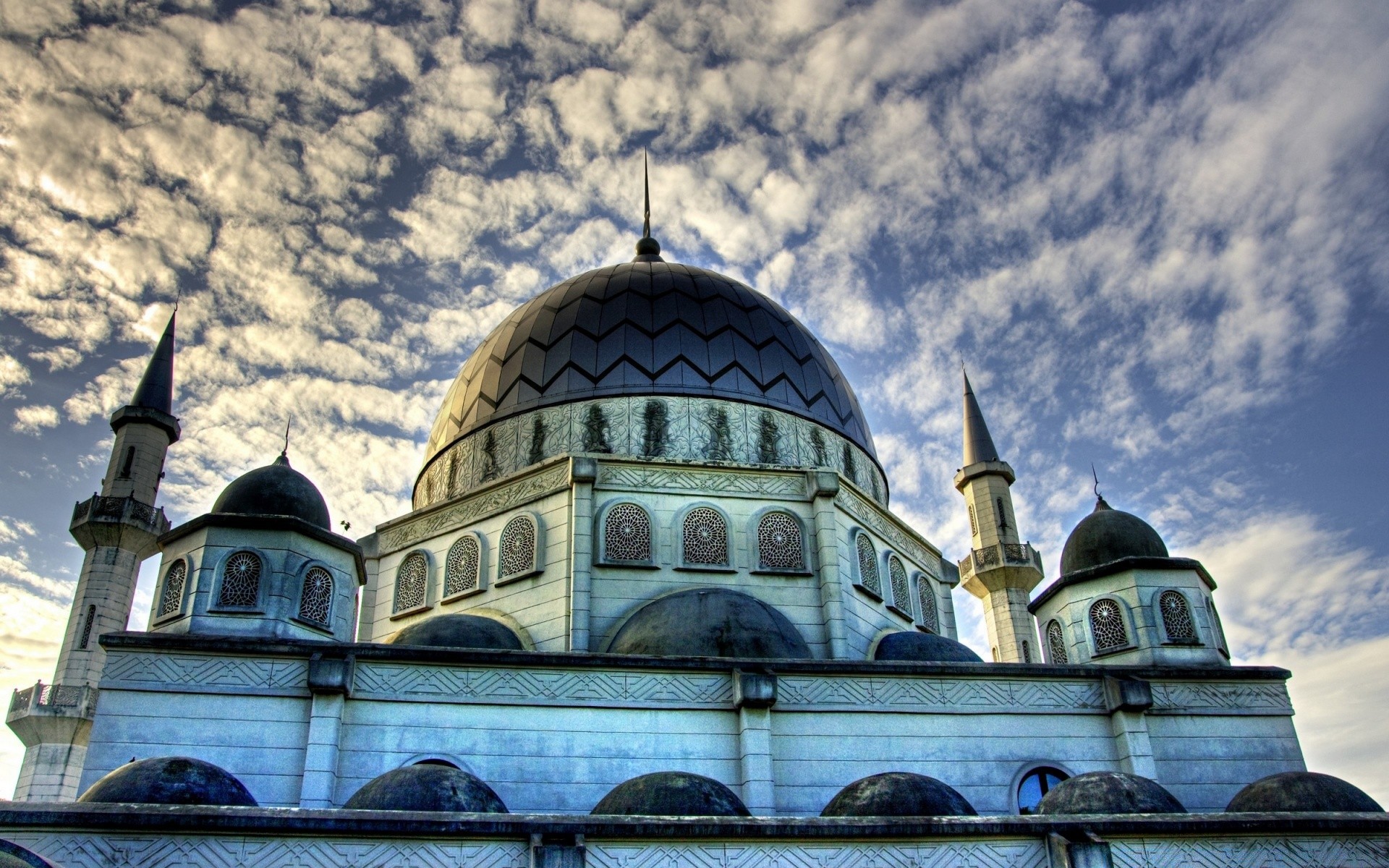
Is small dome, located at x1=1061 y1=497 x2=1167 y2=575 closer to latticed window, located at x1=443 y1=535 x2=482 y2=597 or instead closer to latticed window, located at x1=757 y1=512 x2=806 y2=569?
latticed window, located at x1=757 y1=512 x2=806 y2=569

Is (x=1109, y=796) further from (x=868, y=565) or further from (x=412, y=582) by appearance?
(x=412, y=582)

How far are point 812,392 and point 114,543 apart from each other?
563 inches

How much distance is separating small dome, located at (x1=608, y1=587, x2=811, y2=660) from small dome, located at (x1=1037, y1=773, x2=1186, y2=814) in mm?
3326

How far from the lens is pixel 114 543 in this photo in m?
20.1

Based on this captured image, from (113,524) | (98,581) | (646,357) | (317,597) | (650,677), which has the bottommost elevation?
(650,677)

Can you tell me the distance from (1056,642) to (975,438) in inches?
401

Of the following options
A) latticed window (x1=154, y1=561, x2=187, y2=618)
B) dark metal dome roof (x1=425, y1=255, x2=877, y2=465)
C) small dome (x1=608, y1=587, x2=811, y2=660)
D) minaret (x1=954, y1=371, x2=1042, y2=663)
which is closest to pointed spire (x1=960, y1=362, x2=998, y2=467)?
minaret (x1=954, y1=371, x2=1042, y2=663)

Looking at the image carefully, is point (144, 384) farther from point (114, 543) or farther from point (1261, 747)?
point (1261, 747)

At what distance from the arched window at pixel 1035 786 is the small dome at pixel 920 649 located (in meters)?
2.15

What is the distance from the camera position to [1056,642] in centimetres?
1427

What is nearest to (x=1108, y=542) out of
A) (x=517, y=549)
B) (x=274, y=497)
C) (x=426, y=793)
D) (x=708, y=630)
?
(x=708, y=630)

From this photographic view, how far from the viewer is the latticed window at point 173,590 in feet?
38.4

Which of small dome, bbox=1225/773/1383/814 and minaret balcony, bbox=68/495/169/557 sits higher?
minaret balcony, bbox=68/495/169/557

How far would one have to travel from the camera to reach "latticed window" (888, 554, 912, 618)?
15688mm
